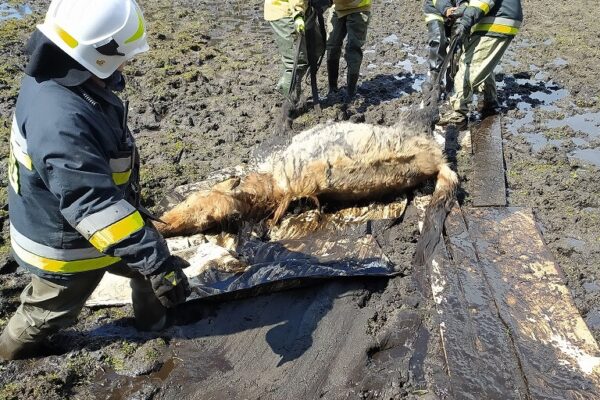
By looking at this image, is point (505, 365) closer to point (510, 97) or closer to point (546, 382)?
point (546, 382)

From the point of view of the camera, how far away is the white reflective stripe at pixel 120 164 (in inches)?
102

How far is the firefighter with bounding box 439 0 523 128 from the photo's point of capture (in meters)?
5.77

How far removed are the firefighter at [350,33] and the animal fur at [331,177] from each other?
2.27 metres

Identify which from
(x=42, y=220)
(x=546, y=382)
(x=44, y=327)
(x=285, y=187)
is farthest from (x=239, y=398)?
(x=285, y=187)

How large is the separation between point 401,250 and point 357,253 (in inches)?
14.9

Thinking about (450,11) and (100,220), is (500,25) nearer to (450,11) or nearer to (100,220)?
(450,11)

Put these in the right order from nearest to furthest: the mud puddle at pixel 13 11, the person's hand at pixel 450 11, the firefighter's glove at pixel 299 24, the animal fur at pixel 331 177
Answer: the animal fur at pixel 331 177 < the firefighter's glove at pixel 299 24 < the person's hand at pixel 450 11 < the mud puddle at pixel 13 11

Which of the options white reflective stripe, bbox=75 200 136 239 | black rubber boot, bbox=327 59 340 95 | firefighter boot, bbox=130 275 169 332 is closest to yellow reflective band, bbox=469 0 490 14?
black rubber boot, bbox=327 59 340 95

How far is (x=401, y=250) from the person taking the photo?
4.05 metres

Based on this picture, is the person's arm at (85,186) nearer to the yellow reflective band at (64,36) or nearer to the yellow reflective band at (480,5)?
the yellow reflective band at (64,36)

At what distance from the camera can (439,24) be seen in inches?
264

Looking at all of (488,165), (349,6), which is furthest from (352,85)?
(488,165)

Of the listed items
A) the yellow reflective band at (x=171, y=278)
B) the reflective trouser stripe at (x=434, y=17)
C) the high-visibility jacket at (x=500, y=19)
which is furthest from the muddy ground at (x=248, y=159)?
the high-visibility jacket at (x=500, y=19)

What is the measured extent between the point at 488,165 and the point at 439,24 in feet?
7.58
